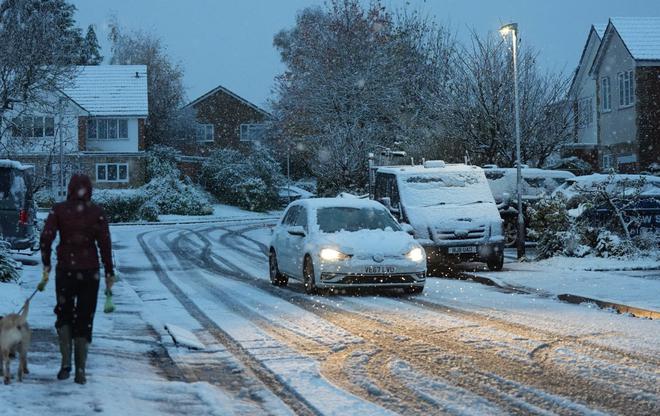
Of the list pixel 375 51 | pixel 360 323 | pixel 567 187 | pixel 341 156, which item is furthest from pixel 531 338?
pixel 375 51

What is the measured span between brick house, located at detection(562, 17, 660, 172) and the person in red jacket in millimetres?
32410

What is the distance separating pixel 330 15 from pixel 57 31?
1006 inches

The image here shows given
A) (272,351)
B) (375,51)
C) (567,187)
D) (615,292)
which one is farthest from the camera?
(375,51)

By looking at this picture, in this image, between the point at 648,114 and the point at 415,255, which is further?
the point at 648,114

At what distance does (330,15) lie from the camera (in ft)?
174

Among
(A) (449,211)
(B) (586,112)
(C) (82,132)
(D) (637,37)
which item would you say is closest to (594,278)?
(A) (449,211)

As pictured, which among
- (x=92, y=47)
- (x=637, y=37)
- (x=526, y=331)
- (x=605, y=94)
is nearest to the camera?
(x=526, y=331)

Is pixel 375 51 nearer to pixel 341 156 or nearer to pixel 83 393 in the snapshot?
pixel 341 156

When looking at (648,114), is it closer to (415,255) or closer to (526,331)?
(415,255)

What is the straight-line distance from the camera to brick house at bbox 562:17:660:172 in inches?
1486

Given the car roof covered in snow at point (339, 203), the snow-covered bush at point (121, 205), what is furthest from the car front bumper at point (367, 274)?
the snow-covered bush at point (121, 205)

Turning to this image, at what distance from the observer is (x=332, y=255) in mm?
14891

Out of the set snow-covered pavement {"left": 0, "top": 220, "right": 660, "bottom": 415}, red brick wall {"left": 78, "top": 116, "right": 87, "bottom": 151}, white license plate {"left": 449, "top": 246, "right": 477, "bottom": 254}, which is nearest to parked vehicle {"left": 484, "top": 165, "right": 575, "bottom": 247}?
white license plate {"left": 449, "top": 246, "right": 477, "bottom": 254}

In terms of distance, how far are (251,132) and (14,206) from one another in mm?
62025
